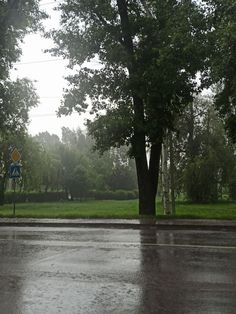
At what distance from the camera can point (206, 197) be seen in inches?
1794

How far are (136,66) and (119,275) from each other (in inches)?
511

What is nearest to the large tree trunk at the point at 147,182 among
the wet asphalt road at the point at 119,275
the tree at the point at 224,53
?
the tree at the point at 224,53

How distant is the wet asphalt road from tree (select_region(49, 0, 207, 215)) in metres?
7.49

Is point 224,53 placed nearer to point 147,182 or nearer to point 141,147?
point 141,147

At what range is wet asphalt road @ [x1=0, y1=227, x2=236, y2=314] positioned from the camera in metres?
6.14

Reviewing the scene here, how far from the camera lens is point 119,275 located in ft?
25.8

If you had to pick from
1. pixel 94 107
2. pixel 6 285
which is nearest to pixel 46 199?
pixel 94 107

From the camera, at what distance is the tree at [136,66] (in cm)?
1811

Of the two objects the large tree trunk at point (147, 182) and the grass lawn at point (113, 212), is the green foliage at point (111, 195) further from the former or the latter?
the large tree trunk at point (147, 182)

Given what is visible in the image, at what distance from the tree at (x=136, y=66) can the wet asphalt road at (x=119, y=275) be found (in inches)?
295

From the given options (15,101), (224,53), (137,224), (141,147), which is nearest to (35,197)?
(15,101)

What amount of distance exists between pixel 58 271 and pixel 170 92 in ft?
37.9

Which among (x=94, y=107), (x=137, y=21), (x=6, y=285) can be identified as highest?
(x=137, y=21)

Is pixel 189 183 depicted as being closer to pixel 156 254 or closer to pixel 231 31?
pixel 231 31
